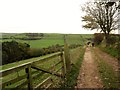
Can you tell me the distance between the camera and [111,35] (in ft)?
148

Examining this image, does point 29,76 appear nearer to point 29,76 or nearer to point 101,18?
point 29,76

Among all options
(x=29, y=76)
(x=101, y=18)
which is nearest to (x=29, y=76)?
(x=29, y=76)

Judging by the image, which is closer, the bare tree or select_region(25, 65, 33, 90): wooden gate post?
select_region(25, 65, 33, 90): wooden gate post

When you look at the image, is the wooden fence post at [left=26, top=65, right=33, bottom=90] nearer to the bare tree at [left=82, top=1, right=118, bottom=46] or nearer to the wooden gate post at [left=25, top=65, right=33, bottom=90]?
the wooden gate post at [left=25, top=65, right=33, bottom=90]

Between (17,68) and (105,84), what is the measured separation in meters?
4.87

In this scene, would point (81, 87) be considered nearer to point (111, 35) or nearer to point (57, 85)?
point (57, 85)

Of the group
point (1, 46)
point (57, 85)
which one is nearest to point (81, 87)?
point (57, 85)

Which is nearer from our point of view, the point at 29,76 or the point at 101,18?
the point at 29,76

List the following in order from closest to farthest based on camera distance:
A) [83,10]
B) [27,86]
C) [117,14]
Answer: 1. [27,86]
2. [117,14]
3. [83,10]

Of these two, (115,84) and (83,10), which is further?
(83,10)

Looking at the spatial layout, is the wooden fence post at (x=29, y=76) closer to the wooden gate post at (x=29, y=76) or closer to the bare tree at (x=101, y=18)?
the wooden gate post at (x=29, y=76)

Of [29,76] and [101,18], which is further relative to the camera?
[101,18]

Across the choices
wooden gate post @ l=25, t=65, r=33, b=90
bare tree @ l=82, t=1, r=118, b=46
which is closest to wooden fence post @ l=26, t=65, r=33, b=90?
wooden gate post @ l=25, t=65, r=33, b=90

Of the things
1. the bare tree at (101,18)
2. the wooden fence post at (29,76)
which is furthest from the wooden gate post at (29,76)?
the bare tree at (101,18)
